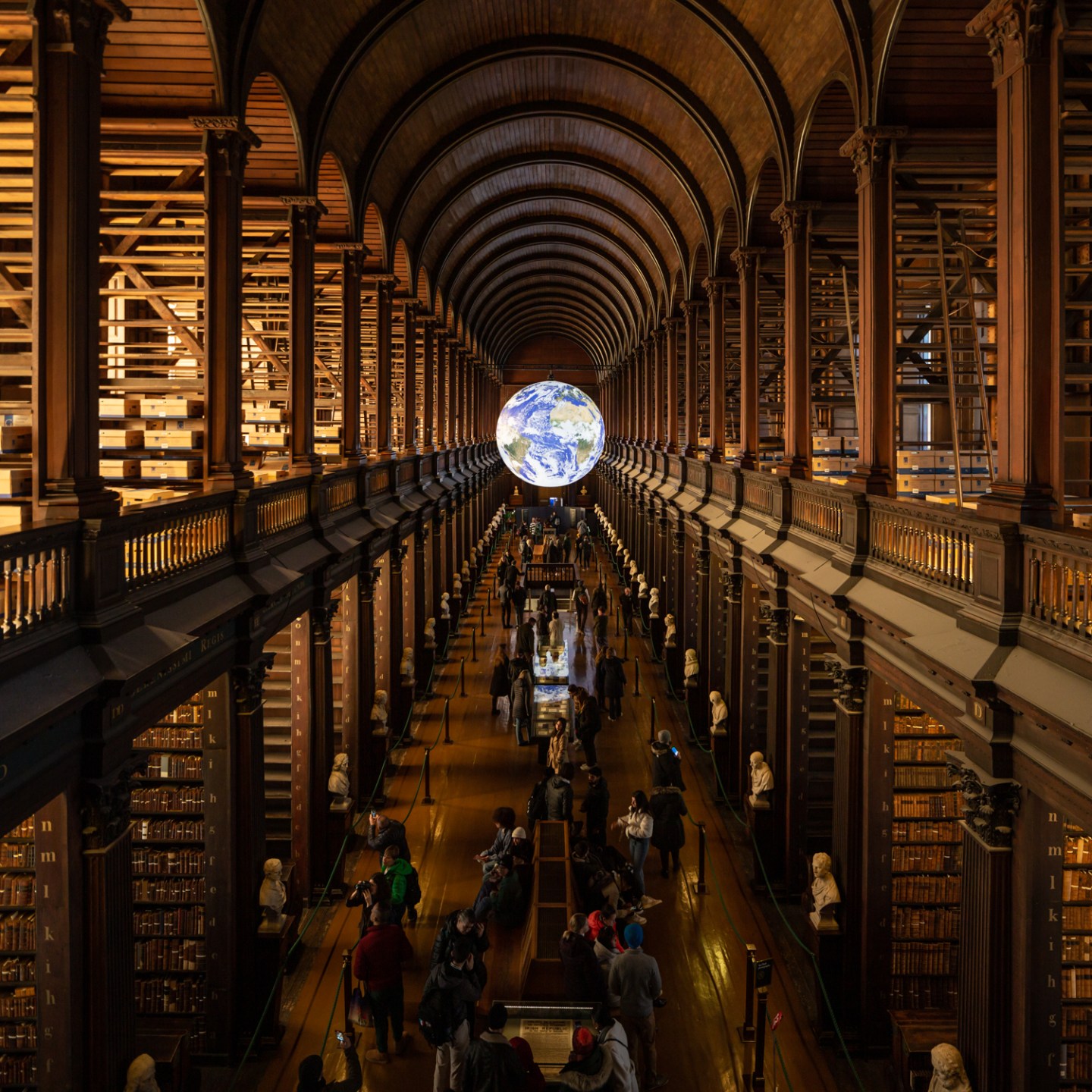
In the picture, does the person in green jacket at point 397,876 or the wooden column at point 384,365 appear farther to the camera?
the wooden column at point 384,365

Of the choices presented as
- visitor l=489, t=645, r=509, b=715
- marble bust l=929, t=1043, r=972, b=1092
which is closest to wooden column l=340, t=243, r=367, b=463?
visitor l=489, t=645, r=509, b=715

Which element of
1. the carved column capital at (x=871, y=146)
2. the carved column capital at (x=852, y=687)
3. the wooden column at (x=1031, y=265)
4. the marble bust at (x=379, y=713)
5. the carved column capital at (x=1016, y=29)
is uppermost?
the carved column capital at (x=871, y=146)

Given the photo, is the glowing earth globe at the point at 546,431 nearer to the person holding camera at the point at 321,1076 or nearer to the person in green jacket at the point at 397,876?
the person in green jacket at the point at 397,876

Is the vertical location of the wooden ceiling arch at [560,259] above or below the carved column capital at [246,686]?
above

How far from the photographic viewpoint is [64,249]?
20.0 ft

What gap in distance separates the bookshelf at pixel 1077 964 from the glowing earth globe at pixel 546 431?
1494cm

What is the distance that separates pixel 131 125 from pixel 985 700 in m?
9.03

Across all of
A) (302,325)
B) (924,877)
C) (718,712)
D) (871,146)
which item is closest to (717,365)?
(718,712)

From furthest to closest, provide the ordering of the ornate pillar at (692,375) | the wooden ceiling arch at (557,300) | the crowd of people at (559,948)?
1. the wooden ceiling arch at (557,300)
2. the ornate pillar at (692,375)
3. the crowd of people at (559,948)

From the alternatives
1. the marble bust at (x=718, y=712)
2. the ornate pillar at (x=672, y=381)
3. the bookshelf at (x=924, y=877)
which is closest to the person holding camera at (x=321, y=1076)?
the bookshelf at (x=924, y=877)

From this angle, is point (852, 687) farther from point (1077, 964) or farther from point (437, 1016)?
point (437, 1016)

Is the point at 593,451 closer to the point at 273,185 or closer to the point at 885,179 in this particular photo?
the point at 273,185

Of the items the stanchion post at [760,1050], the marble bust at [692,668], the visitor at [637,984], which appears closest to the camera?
the visitor at [637,984]

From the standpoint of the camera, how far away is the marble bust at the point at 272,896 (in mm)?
9141
